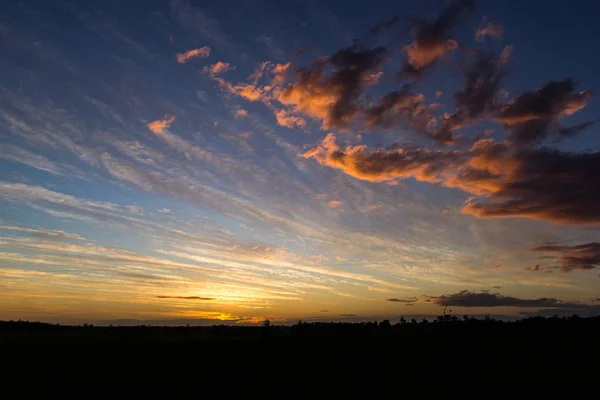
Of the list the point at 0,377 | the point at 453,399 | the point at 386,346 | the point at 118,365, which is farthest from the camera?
the point at 386,346

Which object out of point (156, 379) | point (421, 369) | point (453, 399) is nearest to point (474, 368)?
point (421, 369)

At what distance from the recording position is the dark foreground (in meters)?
28.2

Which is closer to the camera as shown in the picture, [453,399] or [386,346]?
[453,399]

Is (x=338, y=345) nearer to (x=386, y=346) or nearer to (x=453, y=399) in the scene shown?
(x=386, y=346)

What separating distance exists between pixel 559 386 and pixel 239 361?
2434 cm

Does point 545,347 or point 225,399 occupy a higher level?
point 545,347

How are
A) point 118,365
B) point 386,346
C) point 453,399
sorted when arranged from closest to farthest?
point 453,399 < point 118,365 < point 386,346

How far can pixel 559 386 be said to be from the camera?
92.2 ft

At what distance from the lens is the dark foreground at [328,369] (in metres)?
28.2

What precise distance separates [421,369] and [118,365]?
25.0 m

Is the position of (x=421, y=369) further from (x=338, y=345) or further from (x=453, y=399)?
(x=338, y=345)

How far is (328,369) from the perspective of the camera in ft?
112

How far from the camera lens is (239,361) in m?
37.9

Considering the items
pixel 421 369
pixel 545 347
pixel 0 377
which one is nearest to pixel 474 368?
pixel 421 369
